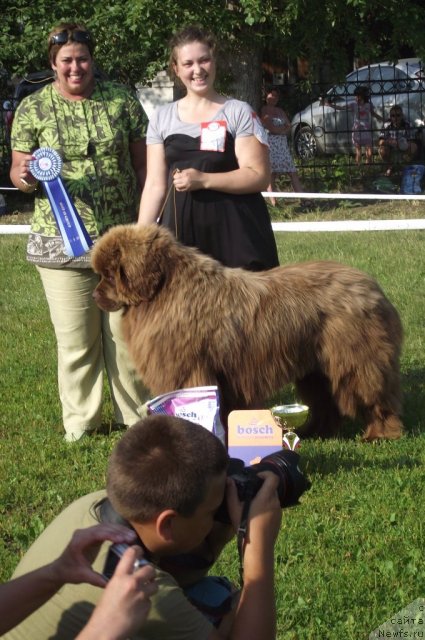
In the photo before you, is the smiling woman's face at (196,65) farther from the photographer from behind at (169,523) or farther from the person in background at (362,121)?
the person in background at (362,121)

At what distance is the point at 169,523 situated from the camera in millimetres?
2451

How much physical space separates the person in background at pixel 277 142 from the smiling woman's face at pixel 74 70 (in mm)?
10006

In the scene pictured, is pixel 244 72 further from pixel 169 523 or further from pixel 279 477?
pixel 169 523

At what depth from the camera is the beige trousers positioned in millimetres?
5840

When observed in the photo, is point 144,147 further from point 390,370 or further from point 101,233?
point 390,370

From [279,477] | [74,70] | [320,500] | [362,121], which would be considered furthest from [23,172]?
[362,121]

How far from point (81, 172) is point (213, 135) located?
78cm

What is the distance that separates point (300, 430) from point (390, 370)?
2.19 ft

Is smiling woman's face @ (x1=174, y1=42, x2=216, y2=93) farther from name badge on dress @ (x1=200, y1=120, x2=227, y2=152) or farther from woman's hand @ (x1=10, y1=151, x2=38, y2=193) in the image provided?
woman's hand @ (x1=10, y1=151, x2=38, y2=193)

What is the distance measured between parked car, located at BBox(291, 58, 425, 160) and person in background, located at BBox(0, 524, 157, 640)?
1646 centimetres

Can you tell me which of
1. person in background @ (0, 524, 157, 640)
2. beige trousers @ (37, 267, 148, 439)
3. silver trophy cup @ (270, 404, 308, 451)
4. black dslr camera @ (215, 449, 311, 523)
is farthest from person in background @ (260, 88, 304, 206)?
person in background @ (0, 524, 157, 640)

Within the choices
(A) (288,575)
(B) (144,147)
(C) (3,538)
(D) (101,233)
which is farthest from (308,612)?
(B) (144,147)

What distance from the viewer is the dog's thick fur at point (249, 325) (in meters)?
5.28

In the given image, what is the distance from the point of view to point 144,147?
19.5 ft
